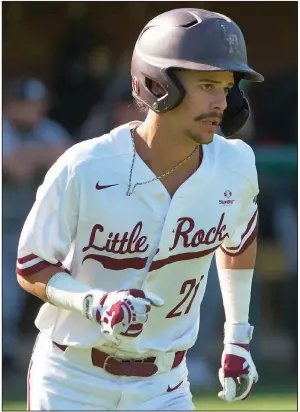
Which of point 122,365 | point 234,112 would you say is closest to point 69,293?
point 122,365

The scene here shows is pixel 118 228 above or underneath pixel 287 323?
above

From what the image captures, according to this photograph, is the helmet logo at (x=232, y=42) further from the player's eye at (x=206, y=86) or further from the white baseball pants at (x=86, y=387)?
the white baseball pants at (x=86, y=387)

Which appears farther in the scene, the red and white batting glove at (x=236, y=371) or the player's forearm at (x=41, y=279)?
the red and white batting glove at (x=236, y=371)

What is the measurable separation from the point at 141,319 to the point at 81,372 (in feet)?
2.04

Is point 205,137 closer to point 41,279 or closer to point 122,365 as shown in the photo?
point 41,279

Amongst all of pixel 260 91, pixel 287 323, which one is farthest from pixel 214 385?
pixel 260 91

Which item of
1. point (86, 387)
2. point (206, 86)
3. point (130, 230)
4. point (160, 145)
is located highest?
point (206, 86)

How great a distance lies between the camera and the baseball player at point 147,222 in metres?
4.60

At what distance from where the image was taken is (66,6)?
12.7 meters

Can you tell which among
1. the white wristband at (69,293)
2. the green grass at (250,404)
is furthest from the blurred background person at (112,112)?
the white wristband at (69,293)

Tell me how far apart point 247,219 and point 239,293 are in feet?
1.20

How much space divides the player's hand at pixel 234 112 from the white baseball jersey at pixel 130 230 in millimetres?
111

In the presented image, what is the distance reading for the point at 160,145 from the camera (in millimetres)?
4828

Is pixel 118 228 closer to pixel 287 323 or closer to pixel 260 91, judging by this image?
pixel 287 323
